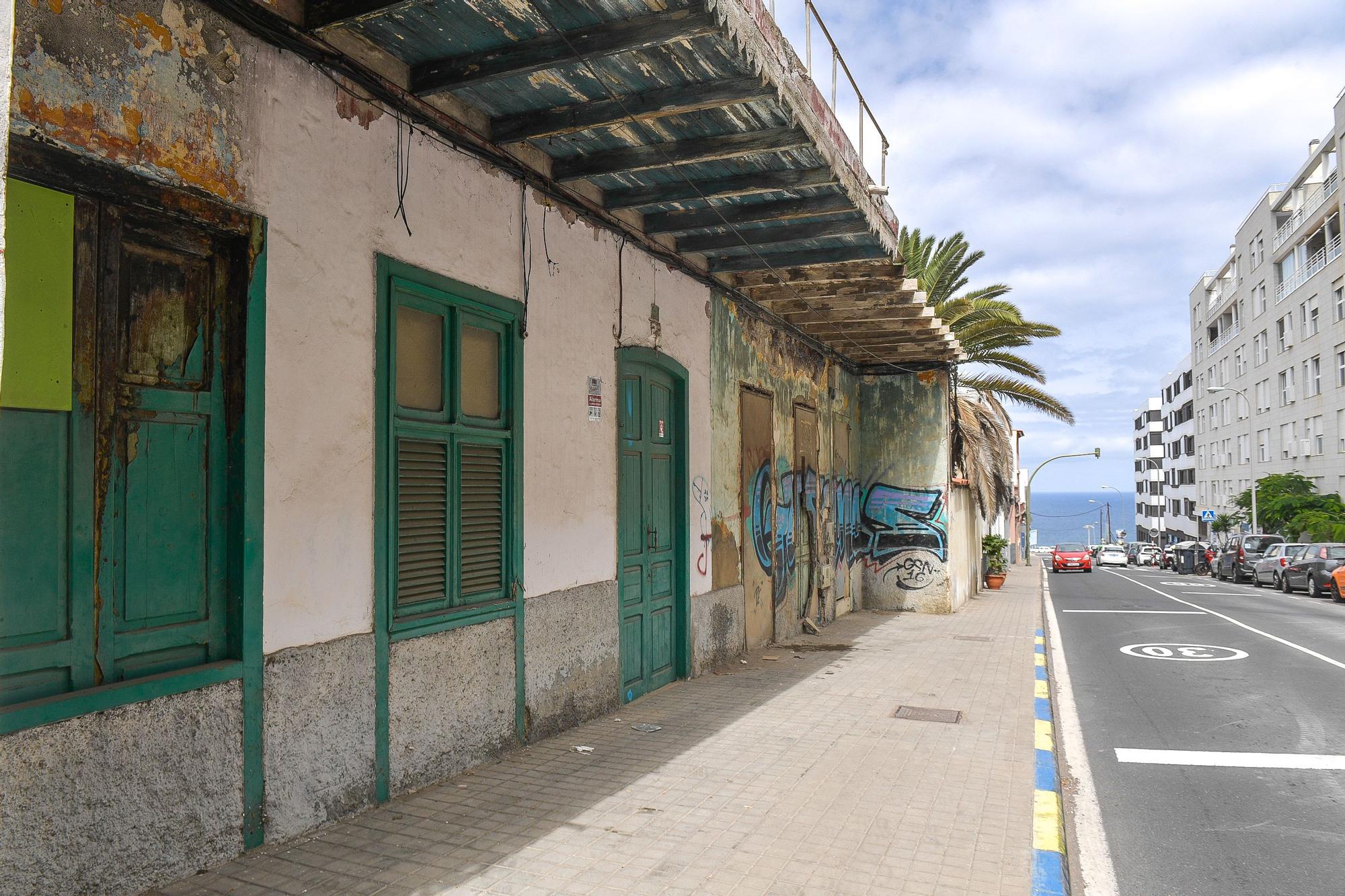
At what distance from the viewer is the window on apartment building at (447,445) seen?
5.22 m

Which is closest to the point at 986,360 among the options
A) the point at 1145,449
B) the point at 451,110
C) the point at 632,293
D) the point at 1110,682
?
the point at 1110,682

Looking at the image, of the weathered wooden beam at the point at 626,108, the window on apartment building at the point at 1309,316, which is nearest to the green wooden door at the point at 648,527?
the weathered wooden beam at the point at 626,108

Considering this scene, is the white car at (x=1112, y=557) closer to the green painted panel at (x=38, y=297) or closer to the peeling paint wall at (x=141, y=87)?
the peeling paint wall at (x=141, y=87)

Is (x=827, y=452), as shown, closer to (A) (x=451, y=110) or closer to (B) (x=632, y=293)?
(B) (x=632, y=293)

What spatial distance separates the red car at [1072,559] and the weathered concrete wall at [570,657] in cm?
3685

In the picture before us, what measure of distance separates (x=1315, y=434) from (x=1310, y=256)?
8.26 meters

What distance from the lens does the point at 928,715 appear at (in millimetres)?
7609

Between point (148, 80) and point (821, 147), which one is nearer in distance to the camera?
point (148, 80)

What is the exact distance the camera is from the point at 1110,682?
9.86 metres

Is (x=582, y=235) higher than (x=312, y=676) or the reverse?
higher

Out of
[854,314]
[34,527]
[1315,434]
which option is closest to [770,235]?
[854,314]

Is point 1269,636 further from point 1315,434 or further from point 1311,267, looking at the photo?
point 1311,267

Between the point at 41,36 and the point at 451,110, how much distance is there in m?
2.63

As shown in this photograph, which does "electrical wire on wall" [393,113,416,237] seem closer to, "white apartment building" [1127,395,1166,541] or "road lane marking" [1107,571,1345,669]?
"road lane marking" [1107,571,1345,669]
